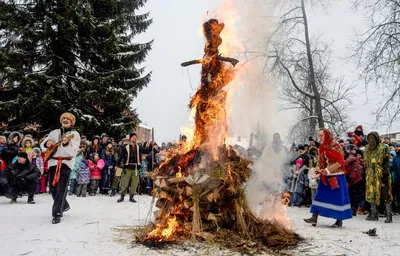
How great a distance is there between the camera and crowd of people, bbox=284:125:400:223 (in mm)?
8047

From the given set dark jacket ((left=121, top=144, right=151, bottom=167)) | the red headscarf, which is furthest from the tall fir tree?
the red headscarf

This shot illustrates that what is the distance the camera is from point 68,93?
52.6 feet

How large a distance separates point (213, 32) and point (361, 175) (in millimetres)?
6053

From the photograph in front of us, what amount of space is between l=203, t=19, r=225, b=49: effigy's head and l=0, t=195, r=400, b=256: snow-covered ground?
354cm

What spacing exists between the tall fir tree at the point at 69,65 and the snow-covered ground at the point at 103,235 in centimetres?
811

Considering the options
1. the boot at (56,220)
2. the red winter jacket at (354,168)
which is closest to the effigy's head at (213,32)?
the boot at (56,220)

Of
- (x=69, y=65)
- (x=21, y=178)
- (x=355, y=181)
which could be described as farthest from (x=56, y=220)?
(x=69, y=65)

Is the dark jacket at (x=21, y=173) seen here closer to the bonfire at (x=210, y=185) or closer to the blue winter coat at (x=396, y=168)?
the bonfire at (x=210, y=185)

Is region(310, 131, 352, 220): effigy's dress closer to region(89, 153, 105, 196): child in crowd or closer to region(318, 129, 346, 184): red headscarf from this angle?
region(318, 129, 346, 184): red headscarf

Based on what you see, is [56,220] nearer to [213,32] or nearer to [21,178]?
[21,178]

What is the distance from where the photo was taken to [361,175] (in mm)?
9398

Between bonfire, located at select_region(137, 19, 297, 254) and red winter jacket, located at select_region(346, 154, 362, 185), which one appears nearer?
bonfire, located at select_region(137, 19, 297, 254)

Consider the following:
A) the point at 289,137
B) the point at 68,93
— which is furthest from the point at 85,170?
the point at 289,137

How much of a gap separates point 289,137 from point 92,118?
11.4 m
